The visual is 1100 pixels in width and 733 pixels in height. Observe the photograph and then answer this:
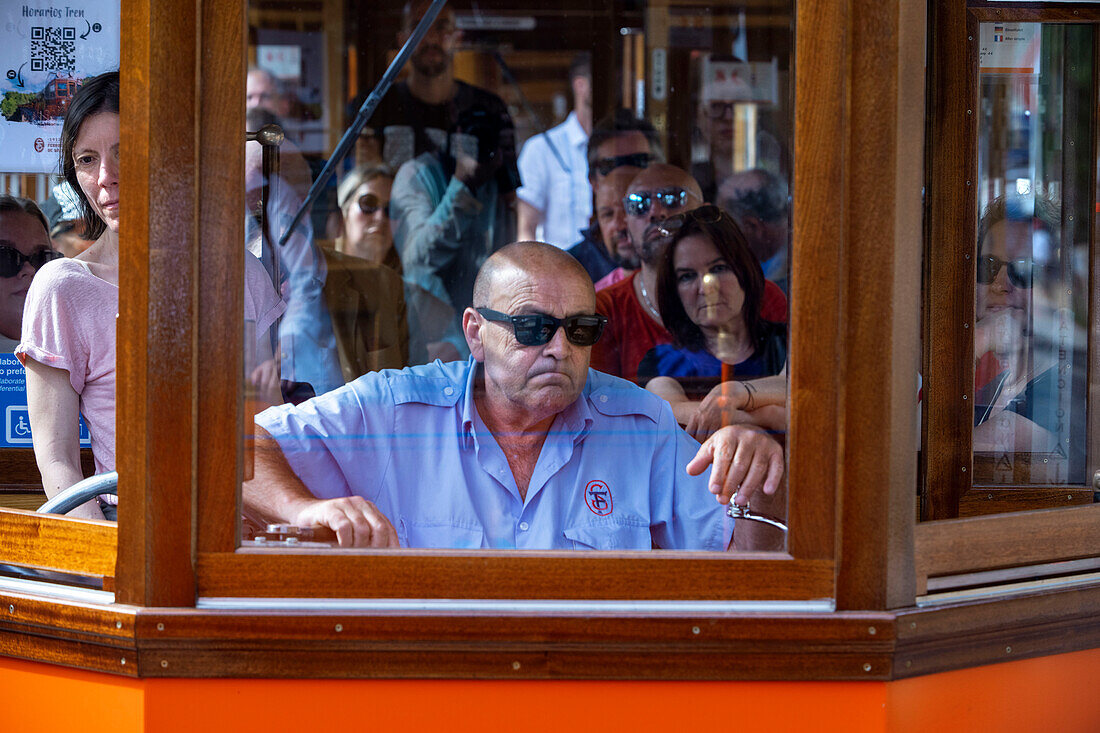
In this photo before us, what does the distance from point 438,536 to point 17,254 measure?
1.06 m

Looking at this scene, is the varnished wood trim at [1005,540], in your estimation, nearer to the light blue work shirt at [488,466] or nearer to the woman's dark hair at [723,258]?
the light blue work shirt at [488,466]

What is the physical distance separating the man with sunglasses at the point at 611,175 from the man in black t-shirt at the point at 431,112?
530mm

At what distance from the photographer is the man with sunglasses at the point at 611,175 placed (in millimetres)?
2864

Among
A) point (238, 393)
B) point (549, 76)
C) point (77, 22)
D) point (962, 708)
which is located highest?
point (549, 76)

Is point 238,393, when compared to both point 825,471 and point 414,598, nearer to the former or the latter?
point 414,598

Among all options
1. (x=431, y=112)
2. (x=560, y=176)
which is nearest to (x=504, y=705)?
(x=431, y=112)

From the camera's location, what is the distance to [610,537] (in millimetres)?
1495

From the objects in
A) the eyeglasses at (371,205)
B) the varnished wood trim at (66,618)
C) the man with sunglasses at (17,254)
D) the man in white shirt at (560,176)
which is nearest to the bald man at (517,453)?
the varnished wood trim at (66,618)

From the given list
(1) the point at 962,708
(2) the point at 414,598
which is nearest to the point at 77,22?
(2) the point at 414,598

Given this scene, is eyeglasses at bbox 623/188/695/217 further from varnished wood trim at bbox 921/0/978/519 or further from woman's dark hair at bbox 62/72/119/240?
woman's dark hair at bbox 62/72/119/240

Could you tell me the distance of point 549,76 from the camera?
520 cm

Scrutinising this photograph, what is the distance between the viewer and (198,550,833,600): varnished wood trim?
1334mm

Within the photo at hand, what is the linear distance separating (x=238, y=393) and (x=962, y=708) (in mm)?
1003

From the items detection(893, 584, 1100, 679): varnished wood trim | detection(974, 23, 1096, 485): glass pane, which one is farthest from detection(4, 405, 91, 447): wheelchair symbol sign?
detection(974, 23, 1096, 485): glass pane
